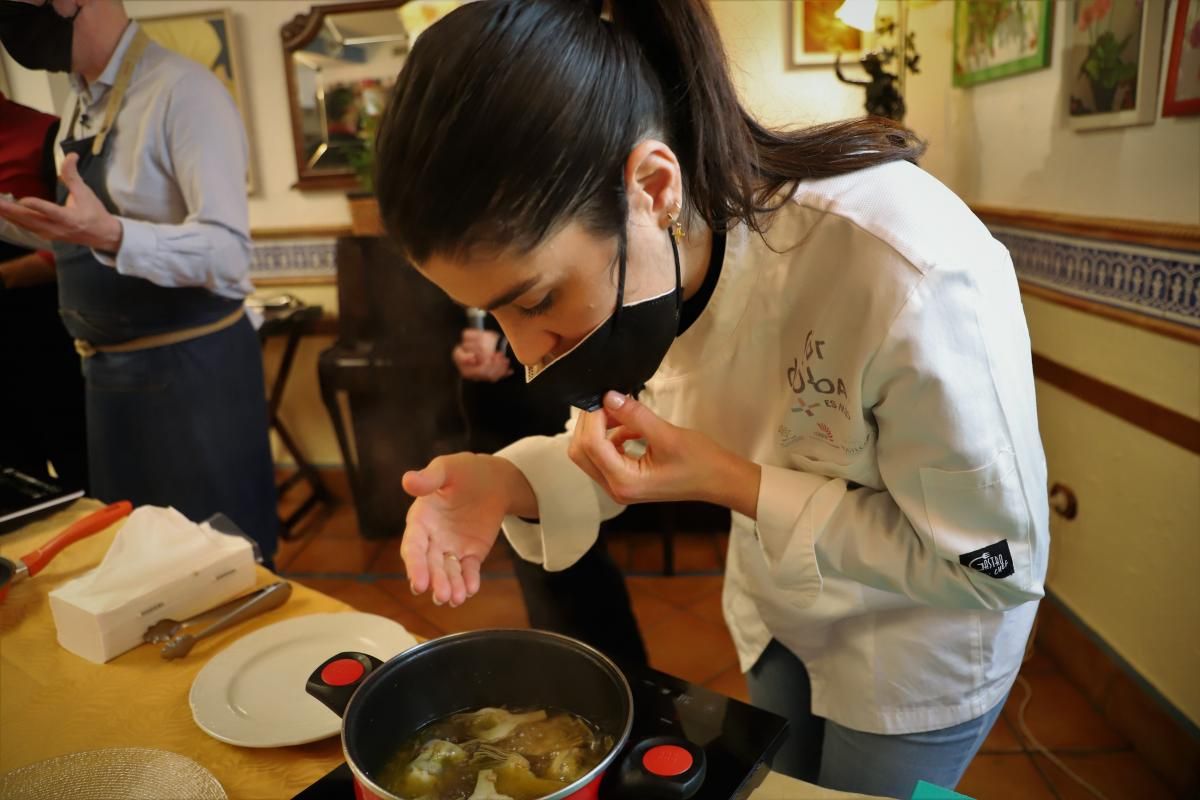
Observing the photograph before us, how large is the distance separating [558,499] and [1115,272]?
140cm

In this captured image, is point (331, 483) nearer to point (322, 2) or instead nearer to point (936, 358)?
point (322, 2)

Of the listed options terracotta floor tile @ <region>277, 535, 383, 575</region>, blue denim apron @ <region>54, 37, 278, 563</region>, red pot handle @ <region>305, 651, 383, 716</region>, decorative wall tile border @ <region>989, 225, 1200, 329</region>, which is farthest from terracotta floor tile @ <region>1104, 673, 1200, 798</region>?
terracotta floor tile @ <region>277, 535, 383, 575</region>

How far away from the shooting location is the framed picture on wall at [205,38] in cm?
100

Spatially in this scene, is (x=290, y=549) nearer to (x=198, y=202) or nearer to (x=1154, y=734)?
(x=198, y=202)

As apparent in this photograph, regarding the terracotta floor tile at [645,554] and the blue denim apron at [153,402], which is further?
the terracotta floor tile at [645,554]

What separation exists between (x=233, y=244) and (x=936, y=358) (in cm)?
103

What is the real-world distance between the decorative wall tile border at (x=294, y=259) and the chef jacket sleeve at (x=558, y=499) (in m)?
1.75

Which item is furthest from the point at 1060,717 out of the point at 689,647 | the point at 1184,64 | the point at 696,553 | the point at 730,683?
the point at 1184,64

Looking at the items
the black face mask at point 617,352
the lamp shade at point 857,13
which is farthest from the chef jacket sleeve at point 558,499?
the lamp shade at point 857,13

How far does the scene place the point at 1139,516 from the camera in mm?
1731

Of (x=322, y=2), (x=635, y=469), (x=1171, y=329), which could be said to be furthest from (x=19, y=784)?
(x=1171, y=329)

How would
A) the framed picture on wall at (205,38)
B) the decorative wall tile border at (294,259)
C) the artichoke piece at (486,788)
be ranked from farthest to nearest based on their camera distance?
the decorative wall tile border at (294,259) → the framed picture on wall at (205,38) → the artichoke piece at (486,788)

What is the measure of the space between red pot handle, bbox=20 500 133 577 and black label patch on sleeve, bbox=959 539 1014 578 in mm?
1007

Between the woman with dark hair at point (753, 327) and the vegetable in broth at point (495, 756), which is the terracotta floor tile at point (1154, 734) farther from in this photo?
the vegetable in broth at point (495, 756)
